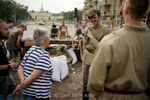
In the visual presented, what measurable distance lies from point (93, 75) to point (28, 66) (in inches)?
43.3

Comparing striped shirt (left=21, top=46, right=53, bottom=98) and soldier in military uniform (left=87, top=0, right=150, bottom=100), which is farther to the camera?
striped shirt (left=21, top=46, right=53, bottom=98)

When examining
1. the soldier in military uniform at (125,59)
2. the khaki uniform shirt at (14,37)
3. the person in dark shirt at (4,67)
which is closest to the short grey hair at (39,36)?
the person in dark shirt at (4,67)

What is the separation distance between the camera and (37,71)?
230 cm

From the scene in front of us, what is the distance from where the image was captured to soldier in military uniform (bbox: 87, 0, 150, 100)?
1.56m

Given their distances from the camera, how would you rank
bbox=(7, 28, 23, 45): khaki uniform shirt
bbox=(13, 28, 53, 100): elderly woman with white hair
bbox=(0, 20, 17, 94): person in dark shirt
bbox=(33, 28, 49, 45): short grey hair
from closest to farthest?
bbox=(13, 28, 53, 100): elderly woman with white hair
bbox=(33, 28, 49, 45): short grey hair
bbox=(0, 20, 17, 94): person in dark shirt
bbox=(7, 28, 23, 45): khaki uniform shirt

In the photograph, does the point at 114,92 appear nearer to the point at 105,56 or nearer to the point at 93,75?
the point at 93,75

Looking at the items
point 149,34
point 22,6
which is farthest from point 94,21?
point 22,6

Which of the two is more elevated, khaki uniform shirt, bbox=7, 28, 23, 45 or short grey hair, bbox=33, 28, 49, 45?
short grey hair, bbox=33, 28, 49, 45

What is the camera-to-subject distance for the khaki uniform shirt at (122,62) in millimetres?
1555

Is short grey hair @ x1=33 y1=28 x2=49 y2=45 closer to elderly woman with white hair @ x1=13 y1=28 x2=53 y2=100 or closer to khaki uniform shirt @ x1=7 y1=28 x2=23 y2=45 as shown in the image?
elderly woman with white hair @ x1=13 y1=28 x2=53 y2=100

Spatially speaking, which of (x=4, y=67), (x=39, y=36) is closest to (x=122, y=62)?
(x=39, y=36)

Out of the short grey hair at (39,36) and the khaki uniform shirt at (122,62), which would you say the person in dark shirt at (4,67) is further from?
the khaki uniform shirt at (122,62)

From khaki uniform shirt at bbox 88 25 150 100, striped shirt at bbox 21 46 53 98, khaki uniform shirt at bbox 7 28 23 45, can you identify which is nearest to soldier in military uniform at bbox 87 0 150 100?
khaki uniform shirt at bbox 88 25 150 100

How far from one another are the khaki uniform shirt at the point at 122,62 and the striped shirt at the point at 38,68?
0.85 meters
